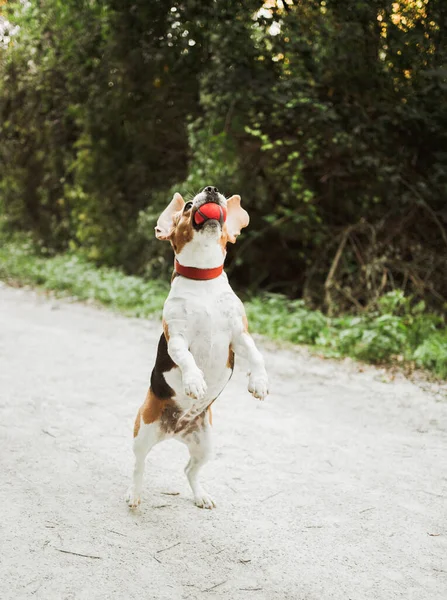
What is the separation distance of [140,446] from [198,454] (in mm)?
338

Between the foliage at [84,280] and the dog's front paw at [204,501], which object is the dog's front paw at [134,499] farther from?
the foliage at [84,280]

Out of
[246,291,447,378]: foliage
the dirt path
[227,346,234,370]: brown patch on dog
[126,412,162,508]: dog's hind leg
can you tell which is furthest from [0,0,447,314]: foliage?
[126,412,162,508]: dog's hind leg

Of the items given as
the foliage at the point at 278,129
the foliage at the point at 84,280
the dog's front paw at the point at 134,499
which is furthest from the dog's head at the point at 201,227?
the foliage at the point at 84,280

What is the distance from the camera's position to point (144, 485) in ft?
12.9

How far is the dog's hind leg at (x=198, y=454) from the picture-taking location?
11.6 ft

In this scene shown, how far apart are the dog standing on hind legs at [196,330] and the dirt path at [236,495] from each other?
0.51 metres

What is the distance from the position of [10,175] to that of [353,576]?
49.4 feet

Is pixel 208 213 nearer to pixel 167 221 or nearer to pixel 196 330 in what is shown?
pixel 167 221

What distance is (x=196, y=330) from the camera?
10.5ft

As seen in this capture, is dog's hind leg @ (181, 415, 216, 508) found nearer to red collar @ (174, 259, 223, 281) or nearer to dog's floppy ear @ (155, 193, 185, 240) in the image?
red collar @ (174, 259, 223, 281)

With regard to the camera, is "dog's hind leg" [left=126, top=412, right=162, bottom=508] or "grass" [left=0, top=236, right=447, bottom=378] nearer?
"dog's hind leg" [left=126, top=412, right=162, bottom=508]

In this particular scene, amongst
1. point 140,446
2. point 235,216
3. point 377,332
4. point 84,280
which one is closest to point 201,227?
point 235,216

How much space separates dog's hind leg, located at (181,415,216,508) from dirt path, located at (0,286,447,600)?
0.09 meters

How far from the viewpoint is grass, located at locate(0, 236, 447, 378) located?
7148 mm
